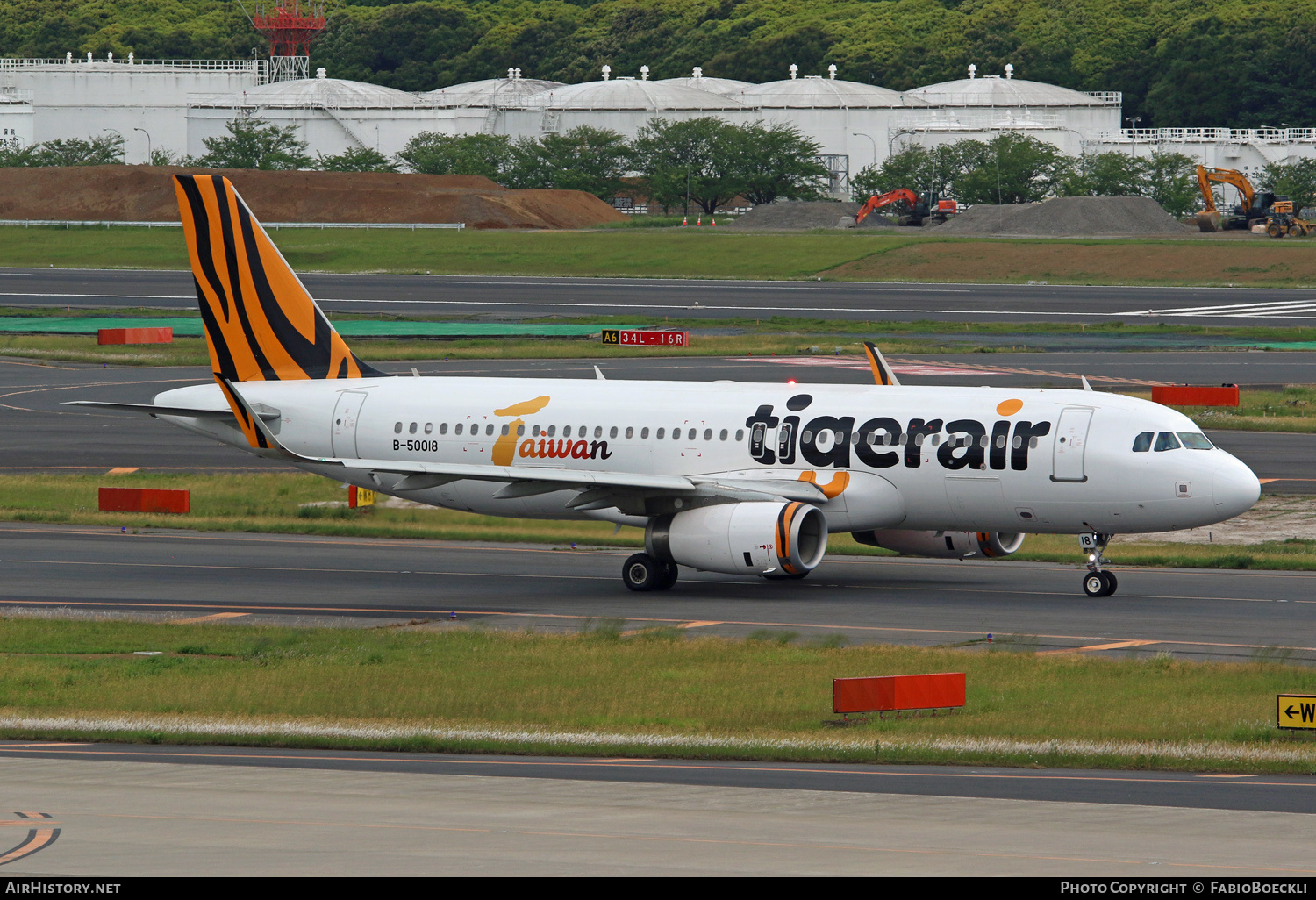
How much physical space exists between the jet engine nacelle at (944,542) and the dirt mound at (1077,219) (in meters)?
122

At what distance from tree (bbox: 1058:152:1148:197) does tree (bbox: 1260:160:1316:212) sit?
13738 millimetres

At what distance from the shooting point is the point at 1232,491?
116 ft

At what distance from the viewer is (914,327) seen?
95875 mm

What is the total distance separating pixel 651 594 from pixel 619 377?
36.5 meters

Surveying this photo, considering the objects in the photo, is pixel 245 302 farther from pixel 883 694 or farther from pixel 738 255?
pixel 738 255

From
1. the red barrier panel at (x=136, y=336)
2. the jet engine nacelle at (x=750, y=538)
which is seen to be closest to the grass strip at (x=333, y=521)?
the jet engine nacelle at (x=750, y=538)

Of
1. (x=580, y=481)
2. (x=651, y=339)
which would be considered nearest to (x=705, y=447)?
(x=580, y=481)

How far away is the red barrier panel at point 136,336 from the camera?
8825cm

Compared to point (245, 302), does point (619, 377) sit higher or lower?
lower

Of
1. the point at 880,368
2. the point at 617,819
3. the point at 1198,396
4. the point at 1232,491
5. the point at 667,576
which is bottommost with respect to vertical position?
the point at 667,576

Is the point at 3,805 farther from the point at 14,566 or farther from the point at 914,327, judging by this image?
the point at 914,327

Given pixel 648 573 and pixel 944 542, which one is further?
pixel 944 542

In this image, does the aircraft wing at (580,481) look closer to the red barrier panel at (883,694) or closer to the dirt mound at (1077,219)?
the red barrier panel at (883,694)

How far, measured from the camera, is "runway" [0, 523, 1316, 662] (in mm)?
32969
